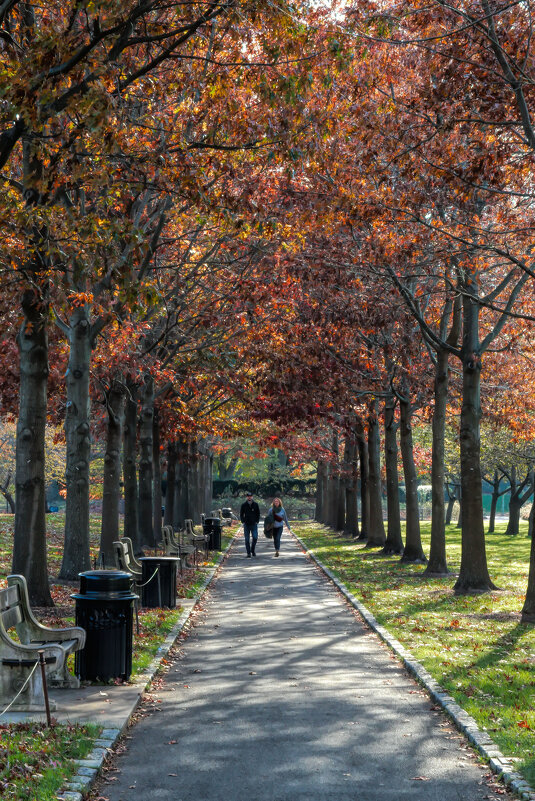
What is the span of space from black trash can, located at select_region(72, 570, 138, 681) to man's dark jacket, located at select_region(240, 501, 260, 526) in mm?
19437

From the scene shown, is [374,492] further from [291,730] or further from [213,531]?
[291,730]

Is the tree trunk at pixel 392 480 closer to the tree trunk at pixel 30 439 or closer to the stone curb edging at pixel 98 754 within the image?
the tree trunk at pixel 30 439

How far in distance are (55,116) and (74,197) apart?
24.3ft

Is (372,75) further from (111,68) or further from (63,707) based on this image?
(63,707)

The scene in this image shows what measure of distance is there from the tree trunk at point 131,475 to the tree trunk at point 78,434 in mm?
6684

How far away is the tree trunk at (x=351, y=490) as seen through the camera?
38688 mm

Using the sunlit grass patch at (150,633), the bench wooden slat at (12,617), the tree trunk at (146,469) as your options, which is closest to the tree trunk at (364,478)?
the tree trunk at (146,469)

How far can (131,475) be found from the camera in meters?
25.4

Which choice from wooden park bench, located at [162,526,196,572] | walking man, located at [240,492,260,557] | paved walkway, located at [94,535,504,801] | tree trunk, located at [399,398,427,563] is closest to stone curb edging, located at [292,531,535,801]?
→ paved walkway, located at [94,535,504,801]

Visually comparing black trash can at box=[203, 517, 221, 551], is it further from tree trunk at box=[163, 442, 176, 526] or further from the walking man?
tree trunk at box=[163, 442, 176, 526]

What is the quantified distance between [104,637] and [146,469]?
17.2 metres

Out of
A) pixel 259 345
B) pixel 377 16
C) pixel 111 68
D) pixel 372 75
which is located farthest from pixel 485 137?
pixel 259 345

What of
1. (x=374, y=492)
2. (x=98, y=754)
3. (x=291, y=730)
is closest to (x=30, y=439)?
(x=291, y=730)

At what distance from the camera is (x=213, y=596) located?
18047 mm
